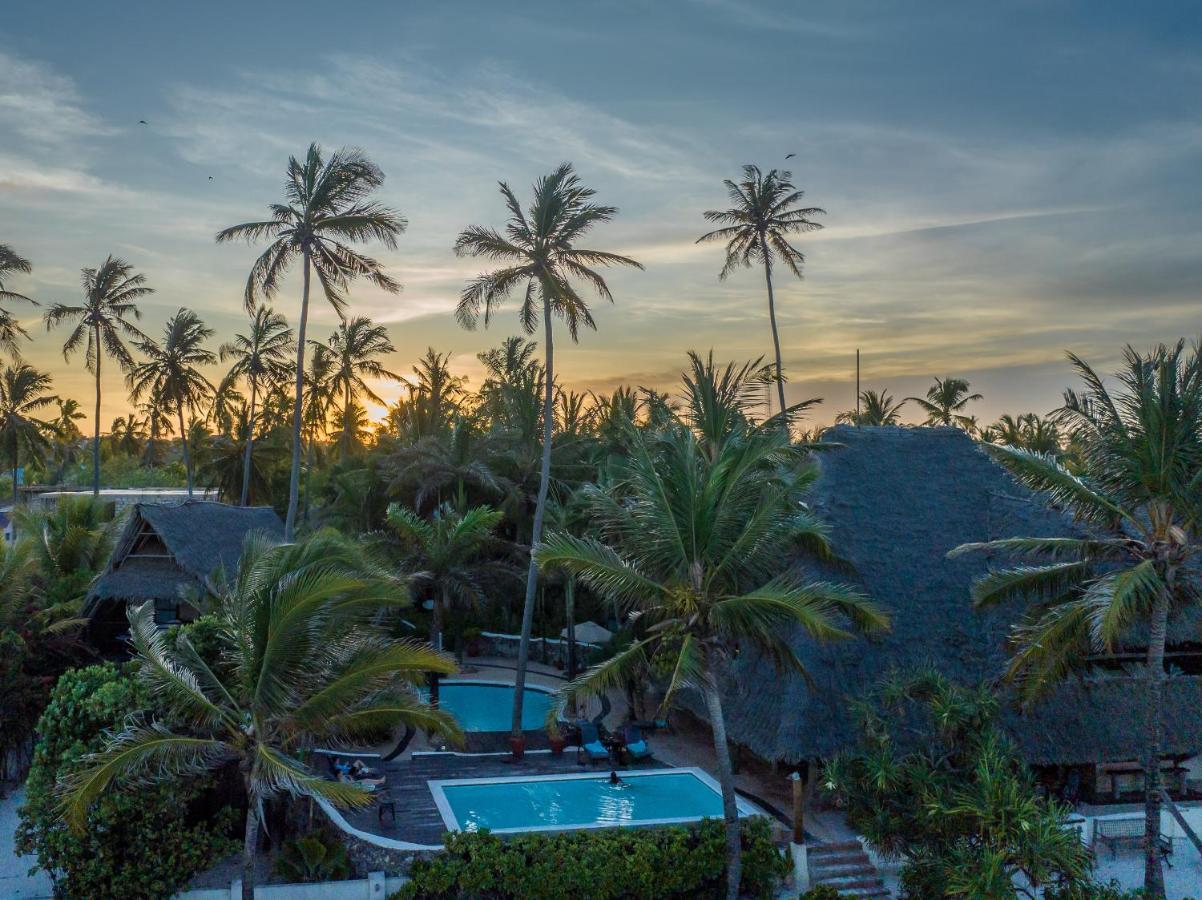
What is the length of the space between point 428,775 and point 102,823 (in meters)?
6.64

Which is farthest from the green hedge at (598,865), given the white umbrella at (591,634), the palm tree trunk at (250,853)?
the white umbrella at (591,634)

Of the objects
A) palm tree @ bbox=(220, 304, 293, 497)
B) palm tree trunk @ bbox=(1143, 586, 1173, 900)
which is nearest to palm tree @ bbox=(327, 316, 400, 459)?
palm tree @ bbox=(220, 304, 293, 497)

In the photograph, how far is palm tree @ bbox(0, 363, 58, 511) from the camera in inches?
1638

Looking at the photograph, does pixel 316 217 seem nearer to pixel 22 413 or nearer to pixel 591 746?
pixel 591 746

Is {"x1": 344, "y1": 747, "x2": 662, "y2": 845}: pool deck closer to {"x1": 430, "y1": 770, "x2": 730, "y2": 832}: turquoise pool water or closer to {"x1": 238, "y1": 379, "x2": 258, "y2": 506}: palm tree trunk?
{"x1": 430, "y1": 770, "x2": 730, "y2": 832}: turquoise pool water

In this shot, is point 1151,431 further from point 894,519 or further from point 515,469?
point 515,469

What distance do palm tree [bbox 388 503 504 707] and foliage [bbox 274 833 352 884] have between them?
1223 centimetres

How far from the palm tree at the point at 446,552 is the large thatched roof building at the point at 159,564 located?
4.90m

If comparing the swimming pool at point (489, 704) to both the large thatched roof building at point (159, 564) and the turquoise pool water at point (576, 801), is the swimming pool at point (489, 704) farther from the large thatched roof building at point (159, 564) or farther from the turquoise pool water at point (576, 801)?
the large thatched roof building at point (159, 564)

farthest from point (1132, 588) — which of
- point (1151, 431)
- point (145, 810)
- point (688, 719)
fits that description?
point (145, 810)

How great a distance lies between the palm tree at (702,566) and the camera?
45.0 ft

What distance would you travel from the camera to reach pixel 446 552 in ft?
90.0

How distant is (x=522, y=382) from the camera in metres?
36.7

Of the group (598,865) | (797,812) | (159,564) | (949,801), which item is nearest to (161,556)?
(159,564)
